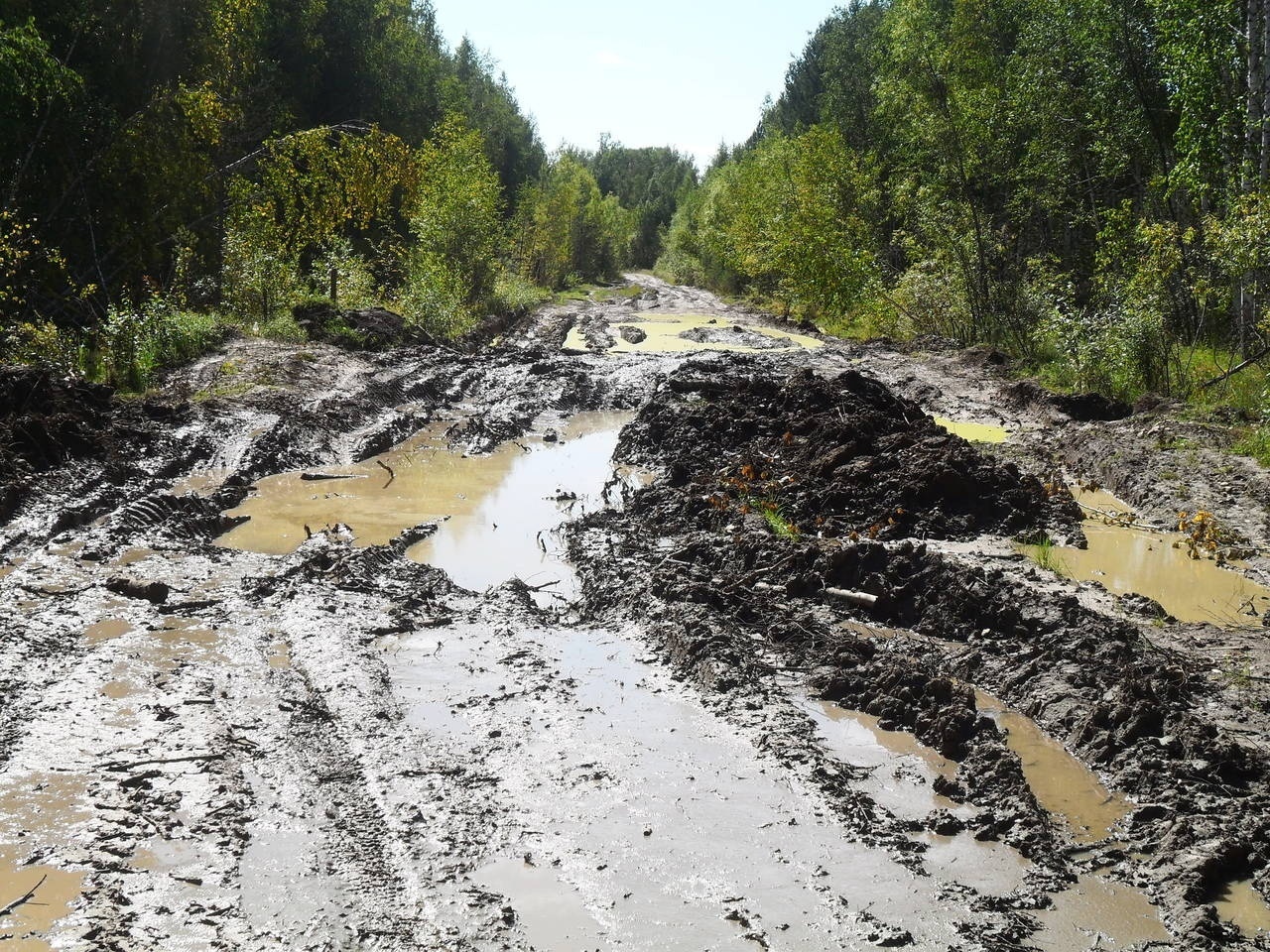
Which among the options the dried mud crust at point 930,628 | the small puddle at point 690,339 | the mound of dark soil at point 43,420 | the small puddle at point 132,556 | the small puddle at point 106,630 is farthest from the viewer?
the small puddle at point 690,339

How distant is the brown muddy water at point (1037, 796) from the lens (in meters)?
4.04

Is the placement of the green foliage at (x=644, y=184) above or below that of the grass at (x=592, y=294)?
above

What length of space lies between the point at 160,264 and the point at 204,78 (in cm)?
372

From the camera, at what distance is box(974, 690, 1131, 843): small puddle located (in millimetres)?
4871

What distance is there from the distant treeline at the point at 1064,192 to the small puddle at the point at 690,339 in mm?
2026

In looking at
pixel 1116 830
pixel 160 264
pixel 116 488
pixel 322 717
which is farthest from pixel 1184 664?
pixel 160 264

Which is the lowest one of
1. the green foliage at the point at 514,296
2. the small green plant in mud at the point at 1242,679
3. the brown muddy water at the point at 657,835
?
the brown muddy water at the point at 657,835

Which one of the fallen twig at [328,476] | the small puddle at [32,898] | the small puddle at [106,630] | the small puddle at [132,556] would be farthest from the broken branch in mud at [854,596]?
the fallen twig at [328,476]

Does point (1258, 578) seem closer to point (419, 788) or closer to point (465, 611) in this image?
point (465, 611)

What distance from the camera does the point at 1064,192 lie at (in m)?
22.9

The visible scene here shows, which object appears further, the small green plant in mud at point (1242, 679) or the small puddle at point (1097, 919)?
the small green plant in mud at point (1242, 679)

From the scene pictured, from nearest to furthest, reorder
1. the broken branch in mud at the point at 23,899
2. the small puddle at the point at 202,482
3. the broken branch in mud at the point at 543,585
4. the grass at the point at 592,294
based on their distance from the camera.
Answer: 1. the broken branch in mud at the point at 23,899
2. the broken branch in mud at the point at 543,585
3. the small puddle at the point at 202,482
4. the grass at the point at 592,294

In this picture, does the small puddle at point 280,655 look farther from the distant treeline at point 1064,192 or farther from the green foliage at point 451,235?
the green foliage at point 451,235

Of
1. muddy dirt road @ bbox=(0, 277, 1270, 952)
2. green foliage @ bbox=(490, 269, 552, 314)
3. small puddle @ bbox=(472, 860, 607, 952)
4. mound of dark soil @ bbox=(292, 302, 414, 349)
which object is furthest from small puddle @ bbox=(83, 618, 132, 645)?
green foliage @ bbox=(490, 269, 552, 314)
